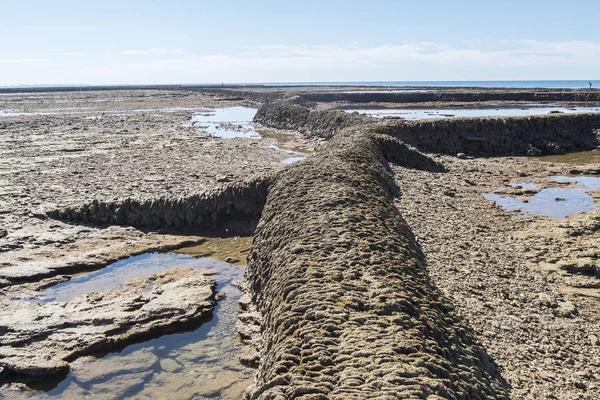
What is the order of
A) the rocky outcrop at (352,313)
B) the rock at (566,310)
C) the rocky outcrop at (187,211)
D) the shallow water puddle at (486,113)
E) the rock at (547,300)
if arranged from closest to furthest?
the rocky outcrop at (352,313) → the rock at (566,310) → the rock at (547,300) → the rocky outcrop at (187,211) → the shallow water puddle at (486,113)

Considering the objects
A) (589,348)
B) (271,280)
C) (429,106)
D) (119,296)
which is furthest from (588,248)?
(429,106)

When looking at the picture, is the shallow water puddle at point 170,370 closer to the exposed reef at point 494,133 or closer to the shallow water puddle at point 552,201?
the shallow water puddle at point 552,201

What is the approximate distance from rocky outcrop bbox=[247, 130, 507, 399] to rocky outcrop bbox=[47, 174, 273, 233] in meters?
4.12

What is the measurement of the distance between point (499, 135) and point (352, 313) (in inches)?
1147

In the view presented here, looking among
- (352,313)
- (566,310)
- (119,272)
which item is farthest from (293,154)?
(352,313)

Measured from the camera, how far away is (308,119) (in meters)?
44.5

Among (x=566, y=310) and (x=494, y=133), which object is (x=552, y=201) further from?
(x=494, y=133)

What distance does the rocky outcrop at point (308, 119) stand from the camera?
121 ft

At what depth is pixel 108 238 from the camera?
16.3 metres

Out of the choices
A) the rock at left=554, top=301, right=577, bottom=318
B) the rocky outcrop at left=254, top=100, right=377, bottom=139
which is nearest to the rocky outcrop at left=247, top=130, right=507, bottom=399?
the rock at left=554, top=301, right=577, bottom=318

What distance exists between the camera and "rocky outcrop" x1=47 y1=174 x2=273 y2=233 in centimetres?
1761

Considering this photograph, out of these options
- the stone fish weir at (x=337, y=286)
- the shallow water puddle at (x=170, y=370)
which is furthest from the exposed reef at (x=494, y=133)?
the shallow water puddle at (x=170, y=370)

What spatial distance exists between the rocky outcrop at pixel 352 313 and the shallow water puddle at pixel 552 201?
766cm

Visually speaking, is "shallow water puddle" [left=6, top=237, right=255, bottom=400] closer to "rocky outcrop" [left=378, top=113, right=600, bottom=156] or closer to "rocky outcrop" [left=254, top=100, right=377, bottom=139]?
"rocky outcrop" [left=378, top=113, right=600, bottom=156]
